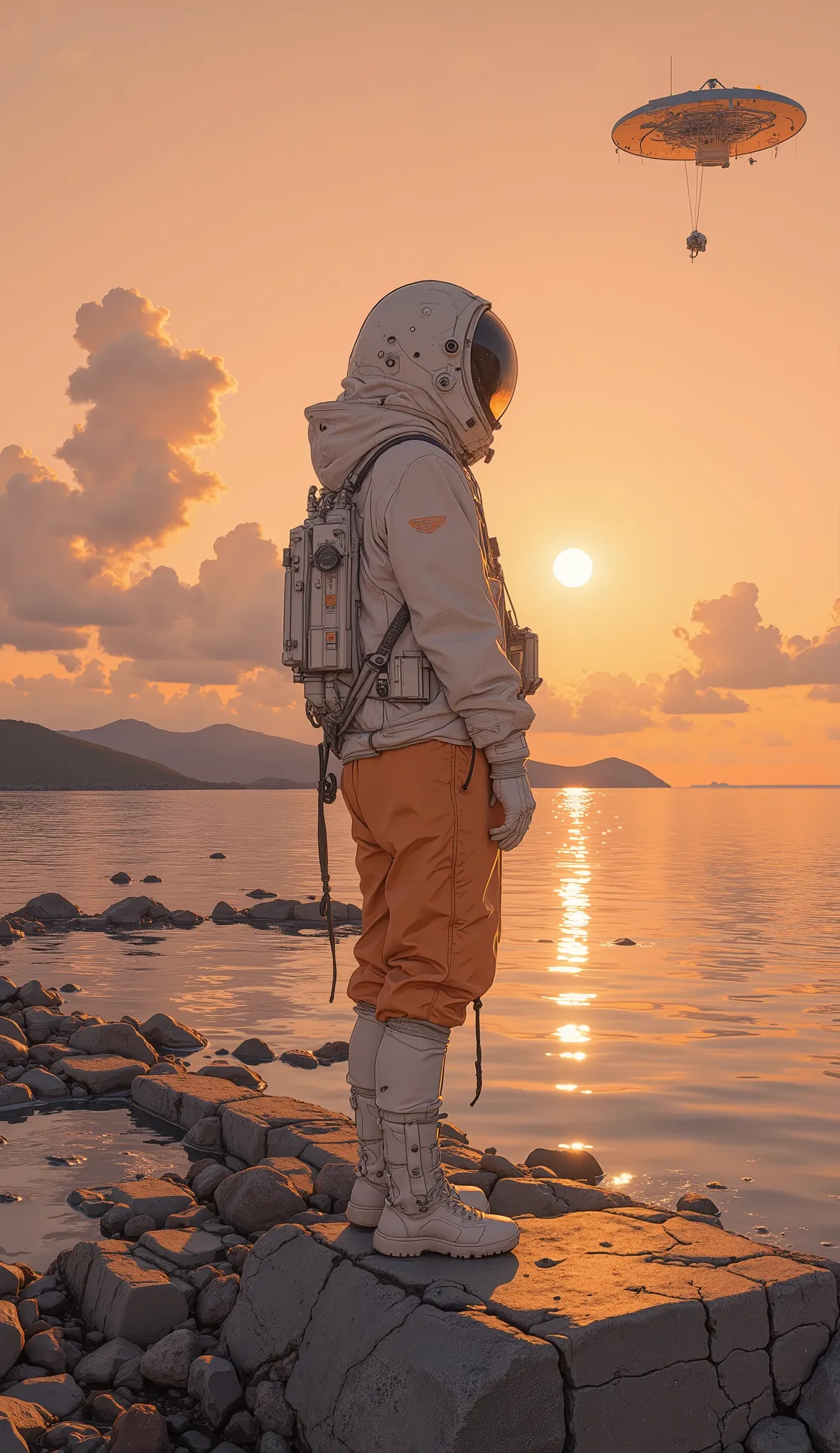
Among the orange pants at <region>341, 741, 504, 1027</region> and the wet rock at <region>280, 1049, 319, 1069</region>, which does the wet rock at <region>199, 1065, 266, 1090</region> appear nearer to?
the wet rock at <region>280, 1049, 319, 1069</region>

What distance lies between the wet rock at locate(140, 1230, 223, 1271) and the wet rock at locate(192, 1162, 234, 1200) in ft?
2.29

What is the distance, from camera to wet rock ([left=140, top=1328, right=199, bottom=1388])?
4.54m

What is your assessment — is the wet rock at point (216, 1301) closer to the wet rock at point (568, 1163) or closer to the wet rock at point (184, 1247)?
the wet rock at point (184, 1247)

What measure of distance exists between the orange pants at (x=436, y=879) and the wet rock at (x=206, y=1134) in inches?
142

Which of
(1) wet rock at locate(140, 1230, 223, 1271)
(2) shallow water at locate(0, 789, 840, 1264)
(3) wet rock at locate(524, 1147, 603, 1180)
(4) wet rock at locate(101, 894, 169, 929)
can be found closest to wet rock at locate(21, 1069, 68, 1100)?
(2) shallow water at locate(0, 789, 840, 1264)

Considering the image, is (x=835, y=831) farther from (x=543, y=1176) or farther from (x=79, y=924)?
(x=543, y=1176)

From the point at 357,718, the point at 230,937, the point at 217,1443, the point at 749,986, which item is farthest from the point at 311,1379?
the point at 230,937

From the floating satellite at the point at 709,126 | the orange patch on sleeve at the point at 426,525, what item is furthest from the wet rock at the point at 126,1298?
the floating satellite at the point at 709,126

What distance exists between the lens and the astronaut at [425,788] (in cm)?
433

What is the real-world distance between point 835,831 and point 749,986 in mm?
59535

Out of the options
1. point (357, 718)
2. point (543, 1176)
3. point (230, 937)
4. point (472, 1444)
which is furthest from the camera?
point (230, 937)

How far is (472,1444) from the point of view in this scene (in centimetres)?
362

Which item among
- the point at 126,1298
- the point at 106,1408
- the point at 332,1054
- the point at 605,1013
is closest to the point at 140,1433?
the point at 106,1408

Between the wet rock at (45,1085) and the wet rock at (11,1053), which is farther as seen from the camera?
the wet rock at (11,1053)
